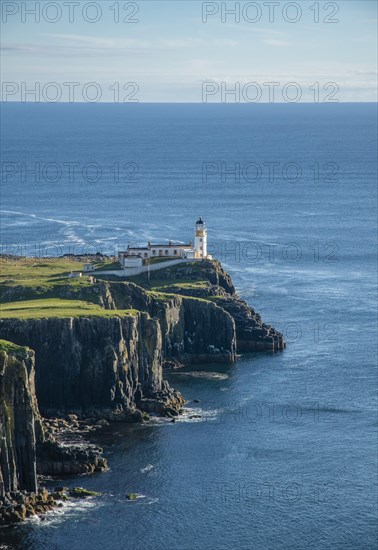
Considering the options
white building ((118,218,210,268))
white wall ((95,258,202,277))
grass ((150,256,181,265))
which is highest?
white building ((118,218,210,268))

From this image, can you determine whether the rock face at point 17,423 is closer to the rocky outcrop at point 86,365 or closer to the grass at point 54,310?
the rocky outcrop at point 86,365

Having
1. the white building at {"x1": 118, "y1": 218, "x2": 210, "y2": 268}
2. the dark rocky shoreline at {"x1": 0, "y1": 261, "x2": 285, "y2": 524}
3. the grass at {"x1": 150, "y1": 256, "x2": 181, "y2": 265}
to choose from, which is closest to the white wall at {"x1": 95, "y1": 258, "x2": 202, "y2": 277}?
the grass at {"x1": 150, "y1": 256, "x2": 181, "y2": 265}

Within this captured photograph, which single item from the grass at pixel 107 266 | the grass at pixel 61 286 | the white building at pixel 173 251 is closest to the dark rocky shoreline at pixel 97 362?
the grass at pixel 61 286

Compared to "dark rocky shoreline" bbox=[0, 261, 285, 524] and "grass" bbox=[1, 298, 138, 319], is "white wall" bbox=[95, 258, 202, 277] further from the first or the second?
"grass" bbox=[1, 298, 138, 319]

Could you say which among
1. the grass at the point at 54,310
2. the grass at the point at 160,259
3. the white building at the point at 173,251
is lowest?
the grass at the point at 54,310

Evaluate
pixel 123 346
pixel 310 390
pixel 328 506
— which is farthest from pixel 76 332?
pixel 328 506
